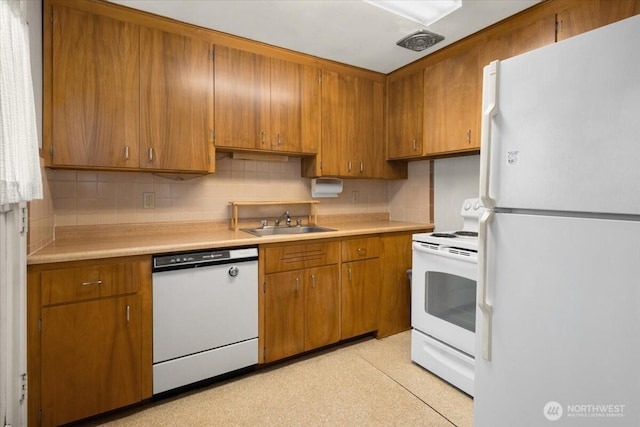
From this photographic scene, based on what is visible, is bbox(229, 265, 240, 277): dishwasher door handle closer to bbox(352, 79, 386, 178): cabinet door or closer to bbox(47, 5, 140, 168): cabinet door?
bbox(47, 5, 140, 168): cabinet door

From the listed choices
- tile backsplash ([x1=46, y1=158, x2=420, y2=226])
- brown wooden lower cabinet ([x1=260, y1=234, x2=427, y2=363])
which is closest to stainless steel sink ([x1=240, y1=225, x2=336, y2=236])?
tile backsplash ([x1=46, y1=158, x2=420, y2=226])

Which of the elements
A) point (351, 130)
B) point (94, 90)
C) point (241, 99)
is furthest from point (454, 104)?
point (94, 90)

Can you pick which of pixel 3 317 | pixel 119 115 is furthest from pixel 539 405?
pixel 119 115

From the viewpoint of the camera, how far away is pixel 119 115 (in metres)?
2.01

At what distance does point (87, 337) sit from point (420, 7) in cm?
268

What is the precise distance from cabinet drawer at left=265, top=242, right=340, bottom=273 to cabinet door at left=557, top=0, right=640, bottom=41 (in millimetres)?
1983

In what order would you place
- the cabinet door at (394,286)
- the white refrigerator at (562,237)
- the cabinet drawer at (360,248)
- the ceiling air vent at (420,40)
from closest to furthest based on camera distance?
1. the white refrigerator at (562,237)
2. the ceiling air vent at (420,40)
3. the cabinet drawer at (360,248)
4. the cabinet door at (394,286)

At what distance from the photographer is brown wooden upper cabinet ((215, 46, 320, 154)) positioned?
7.77 ft

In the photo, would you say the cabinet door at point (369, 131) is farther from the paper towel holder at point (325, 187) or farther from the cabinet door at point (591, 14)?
the cabinet door at point (591, 14)

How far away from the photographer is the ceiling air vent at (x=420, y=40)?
2340 millimetres

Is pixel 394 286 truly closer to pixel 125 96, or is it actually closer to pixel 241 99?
pixel 241 99

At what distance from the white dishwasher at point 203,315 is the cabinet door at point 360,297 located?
75cm

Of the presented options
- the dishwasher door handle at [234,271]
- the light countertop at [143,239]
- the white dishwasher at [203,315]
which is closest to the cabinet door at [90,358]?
the white dishwasher at [203,315]

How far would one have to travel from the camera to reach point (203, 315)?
197 cm
